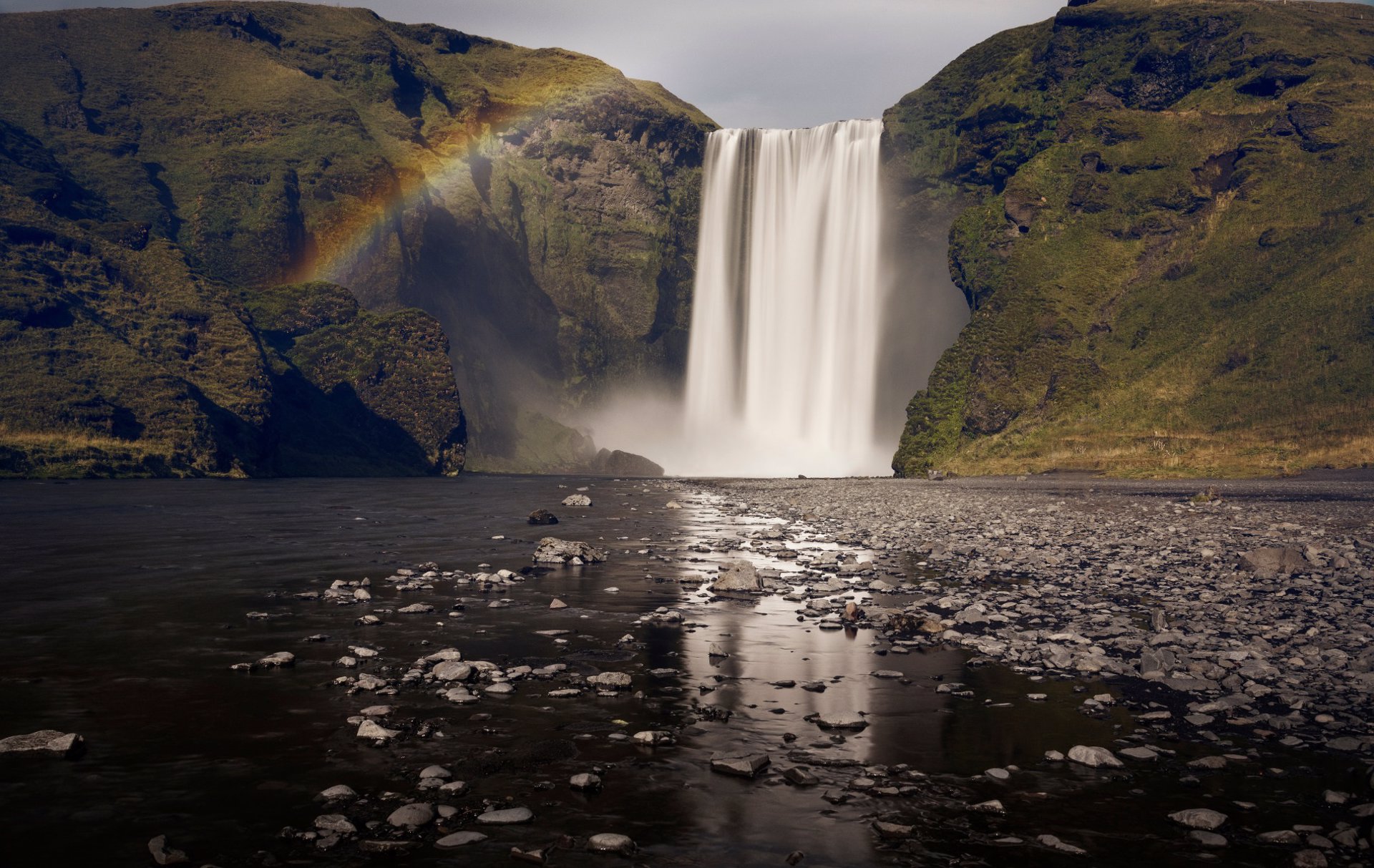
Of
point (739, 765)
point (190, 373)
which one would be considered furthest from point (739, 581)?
point (190, 373)

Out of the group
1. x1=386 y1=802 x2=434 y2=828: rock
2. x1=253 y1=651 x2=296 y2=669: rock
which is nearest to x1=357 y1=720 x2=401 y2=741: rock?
x1=386 y1=802 x2=434 y2=828: rock

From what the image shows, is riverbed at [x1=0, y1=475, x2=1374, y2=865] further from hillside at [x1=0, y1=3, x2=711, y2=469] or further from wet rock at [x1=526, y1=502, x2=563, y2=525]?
hillside at [x1=0, y1=3, x2=711, y2=469]

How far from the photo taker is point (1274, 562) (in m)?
19.0

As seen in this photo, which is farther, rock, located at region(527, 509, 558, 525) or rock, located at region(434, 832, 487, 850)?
rock, located at region(527, 509, 558, 525)

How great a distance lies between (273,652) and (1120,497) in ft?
136

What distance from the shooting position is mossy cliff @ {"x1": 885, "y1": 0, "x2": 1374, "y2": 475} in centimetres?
6956

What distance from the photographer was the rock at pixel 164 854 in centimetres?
637

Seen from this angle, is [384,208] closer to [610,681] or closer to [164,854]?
[610,681]

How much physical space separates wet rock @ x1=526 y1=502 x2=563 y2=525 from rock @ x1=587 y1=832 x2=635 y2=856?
3190 cm

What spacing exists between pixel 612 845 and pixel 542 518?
32.8 meters

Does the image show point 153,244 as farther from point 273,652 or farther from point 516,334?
point 273,652

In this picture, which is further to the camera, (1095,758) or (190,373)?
(190,373)

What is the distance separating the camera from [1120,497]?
145ft

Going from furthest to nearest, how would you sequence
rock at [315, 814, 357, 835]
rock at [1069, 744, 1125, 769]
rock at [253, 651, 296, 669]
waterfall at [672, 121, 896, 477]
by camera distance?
waterfall at [672, 121, 896, 477]
rock at [253, 651, 296, 669]
rock at [1069, 744, 1125, 769]
rock at [315, 814, 357, 835]
